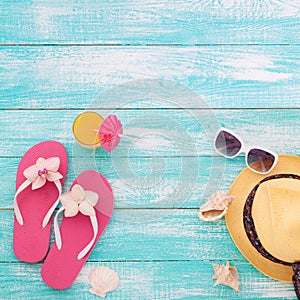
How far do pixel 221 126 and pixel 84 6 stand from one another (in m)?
0.43

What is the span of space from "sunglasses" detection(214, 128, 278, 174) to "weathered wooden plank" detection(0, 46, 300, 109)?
3.0 inches

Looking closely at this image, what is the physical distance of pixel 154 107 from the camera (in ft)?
3.49

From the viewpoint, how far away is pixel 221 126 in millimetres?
1058

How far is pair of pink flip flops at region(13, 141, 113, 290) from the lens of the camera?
3.41 ft

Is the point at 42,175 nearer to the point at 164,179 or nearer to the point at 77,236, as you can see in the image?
the point at 77,236

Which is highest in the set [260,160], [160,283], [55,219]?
[260,160]

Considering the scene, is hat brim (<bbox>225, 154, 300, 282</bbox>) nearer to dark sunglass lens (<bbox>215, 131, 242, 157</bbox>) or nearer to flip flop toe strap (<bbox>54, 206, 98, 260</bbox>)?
dark sunglass lens (<bbox>215, 131, 242, 157</bbox>)

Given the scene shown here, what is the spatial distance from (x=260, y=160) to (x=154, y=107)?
10.6 inches

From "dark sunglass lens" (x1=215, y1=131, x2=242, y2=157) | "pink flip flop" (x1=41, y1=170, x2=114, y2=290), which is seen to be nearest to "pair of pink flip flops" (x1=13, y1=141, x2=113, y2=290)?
"pink flip flop" (x1=41, y1=170, x2=114, y2=290)

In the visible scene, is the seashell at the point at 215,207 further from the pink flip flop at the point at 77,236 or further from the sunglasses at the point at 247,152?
the pink flip flop at the point at 77,236

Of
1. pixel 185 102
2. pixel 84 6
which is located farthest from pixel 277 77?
pixel 84 6

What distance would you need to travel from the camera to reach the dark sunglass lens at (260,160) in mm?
1016

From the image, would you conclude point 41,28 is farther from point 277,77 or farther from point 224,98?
point 277,77

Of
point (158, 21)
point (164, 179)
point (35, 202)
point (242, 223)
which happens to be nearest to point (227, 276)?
point (242, 223)
